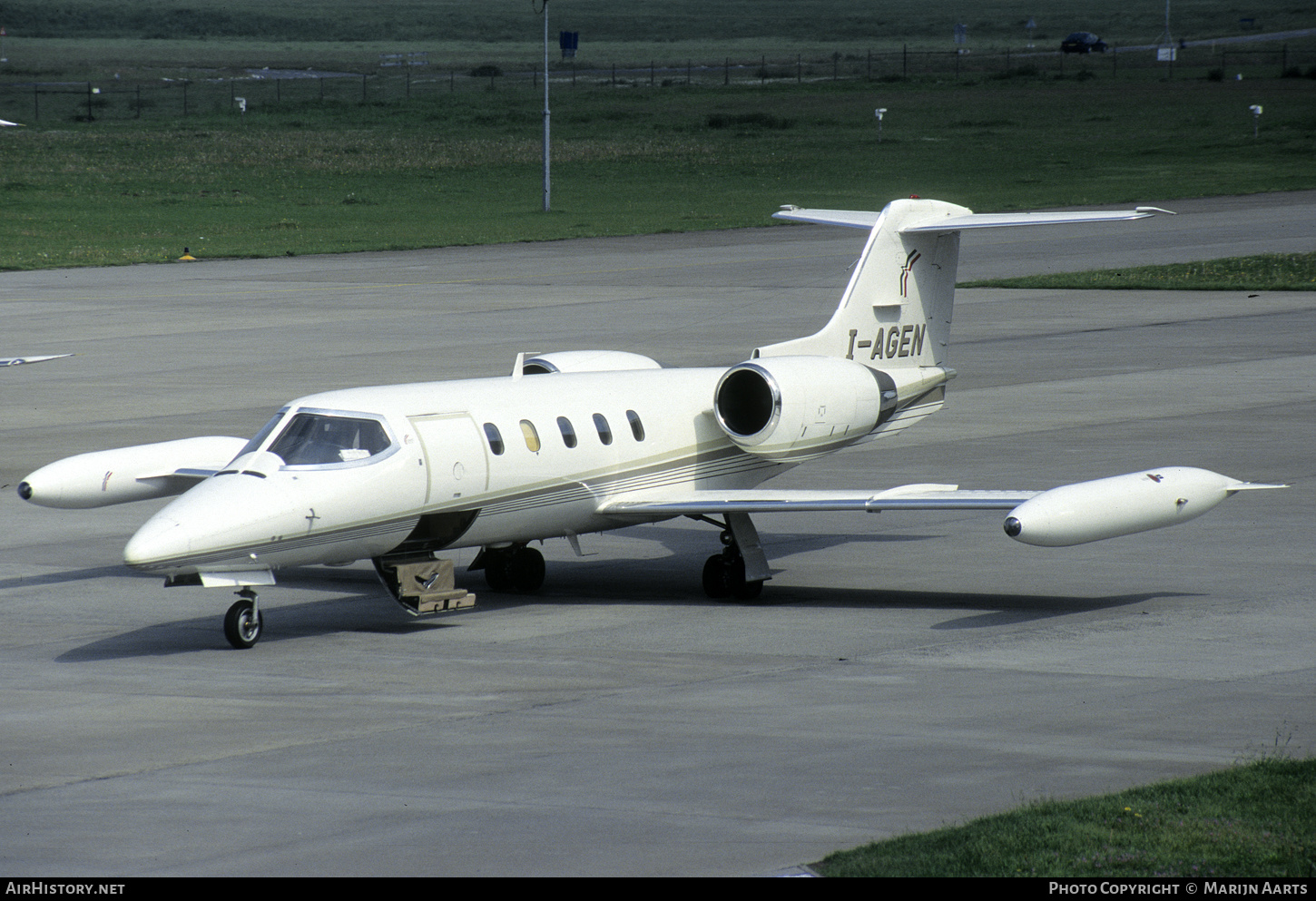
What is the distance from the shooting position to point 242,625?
1817 cm

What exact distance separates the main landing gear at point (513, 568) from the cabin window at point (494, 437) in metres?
1.96

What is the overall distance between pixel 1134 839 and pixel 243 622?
9593mm

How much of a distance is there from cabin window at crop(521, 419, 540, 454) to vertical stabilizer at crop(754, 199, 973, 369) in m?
4.45

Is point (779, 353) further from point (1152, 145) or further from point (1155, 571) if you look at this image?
point (1152, 145)

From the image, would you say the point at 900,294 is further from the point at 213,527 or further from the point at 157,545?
the point at 157,545

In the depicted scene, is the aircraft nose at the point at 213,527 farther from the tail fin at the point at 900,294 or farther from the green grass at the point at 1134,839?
the green grass at the point at 1134,839

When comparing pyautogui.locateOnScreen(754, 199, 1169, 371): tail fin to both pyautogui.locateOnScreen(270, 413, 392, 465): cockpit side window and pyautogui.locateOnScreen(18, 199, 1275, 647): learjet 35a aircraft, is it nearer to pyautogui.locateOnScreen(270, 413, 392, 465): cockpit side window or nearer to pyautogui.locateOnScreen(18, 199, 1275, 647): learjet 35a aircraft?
pyautogui.locateOnScreen(18, 199, 1275, 647): learjet 35a aircraft

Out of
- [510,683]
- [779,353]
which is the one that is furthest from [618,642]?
[779,353]

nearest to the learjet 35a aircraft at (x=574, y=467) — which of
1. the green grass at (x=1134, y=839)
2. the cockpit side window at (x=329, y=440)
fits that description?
the cockpit side window at (x=329, y=440)

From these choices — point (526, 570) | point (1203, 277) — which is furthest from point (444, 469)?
point (1203, 277)

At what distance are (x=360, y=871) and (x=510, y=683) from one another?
5588 mm

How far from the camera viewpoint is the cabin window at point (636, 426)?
840 inches

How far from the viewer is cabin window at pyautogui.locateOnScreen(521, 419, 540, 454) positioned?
20141 millimetres

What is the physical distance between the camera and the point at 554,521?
20.6 metres
